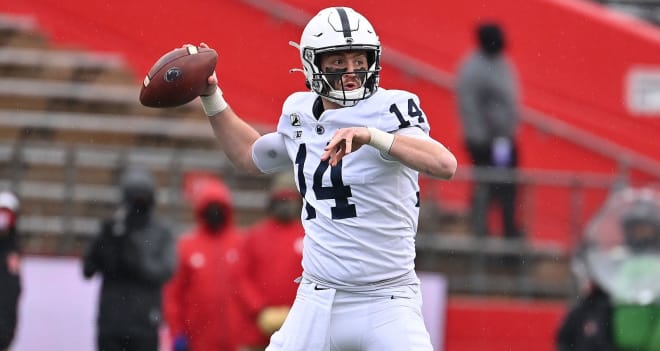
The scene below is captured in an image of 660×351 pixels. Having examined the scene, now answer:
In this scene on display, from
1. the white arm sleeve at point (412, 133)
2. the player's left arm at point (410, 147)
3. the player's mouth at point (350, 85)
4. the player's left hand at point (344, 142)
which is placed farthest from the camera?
the player's mouth at point (350, 85)

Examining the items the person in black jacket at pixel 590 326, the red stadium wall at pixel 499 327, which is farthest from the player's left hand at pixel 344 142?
the red stadium wall at pixel 499 327

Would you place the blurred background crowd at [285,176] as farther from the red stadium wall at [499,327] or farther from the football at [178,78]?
the football at [178,78]

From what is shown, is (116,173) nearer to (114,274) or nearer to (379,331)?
(114,274)

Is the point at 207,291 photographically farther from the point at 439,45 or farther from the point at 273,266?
the point at 439,45

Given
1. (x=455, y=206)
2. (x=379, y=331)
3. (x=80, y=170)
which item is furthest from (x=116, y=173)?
(x=379, y=331)

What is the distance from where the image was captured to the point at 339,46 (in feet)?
17.2

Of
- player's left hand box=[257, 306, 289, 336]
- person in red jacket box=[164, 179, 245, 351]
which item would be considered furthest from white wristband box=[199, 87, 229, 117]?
person in red jacket box=[164, 179, 245, 351]

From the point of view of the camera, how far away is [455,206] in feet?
37.7

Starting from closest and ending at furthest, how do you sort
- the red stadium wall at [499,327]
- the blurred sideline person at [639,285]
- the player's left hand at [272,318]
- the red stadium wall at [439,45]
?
the blurred sideline person at [639,285] < the player's left hand at [272,318] < the red stadium wall at [499,327] < the red stadium wall at [439,45]

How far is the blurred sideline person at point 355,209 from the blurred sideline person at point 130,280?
11.3ft

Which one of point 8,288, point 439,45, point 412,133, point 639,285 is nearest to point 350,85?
point 412,133

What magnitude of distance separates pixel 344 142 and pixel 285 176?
4.79 m

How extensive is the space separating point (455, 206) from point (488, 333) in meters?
1.21

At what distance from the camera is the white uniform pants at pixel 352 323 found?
511 cm
